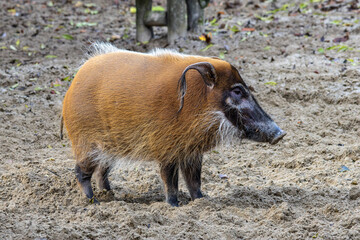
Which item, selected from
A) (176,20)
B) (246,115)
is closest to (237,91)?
(246,115)

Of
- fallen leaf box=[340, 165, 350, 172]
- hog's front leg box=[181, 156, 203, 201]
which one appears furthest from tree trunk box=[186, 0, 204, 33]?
hog's front leg box=[181, 156, 203, 201]

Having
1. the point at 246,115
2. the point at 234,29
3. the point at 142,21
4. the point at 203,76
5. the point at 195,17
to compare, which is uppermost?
the point at 203,76

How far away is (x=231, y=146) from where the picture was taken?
477 centimetres

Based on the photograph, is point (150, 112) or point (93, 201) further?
point (93, 201)

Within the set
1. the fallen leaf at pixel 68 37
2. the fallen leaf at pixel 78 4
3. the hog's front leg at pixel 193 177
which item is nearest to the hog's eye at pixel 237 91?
the hog's front leg at pixel 193 177

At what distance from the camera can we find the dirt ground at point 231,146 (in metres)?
3.44

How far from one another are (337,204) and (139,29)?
542 cm

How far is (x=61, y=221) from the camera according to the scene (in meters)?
3.46

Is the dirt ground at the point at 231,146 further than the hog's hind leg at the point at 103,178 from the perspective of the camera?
No

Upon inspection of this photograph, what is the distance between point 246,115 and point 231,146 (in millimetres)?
976

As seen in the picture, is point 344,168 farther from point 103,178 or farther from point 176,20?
point 176,20

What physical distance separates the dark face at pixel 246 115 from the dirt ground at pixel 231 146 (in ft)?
1.90

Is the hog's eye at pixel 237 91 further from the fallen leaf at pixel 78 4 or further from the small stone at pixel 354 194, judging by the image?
the fallen leaf at pixel 78 4

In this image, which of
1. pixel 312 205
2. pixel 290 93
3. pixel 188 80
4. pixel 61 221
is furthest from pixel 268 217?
pixel 290 93
